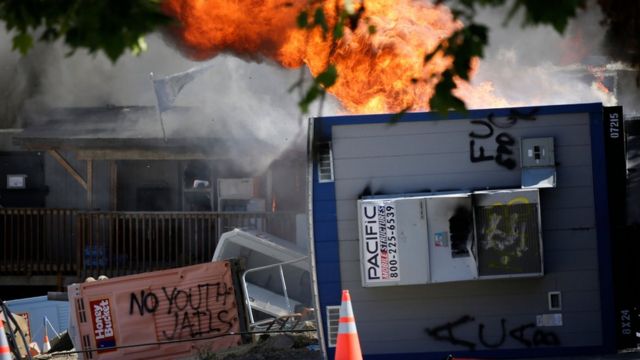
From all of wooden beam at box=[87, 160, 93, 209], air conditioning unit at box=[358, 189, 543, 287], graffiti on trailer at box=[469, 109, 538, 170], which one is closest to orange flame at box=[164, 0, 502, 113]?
graffiti on trailer at box=[469, 109, 538, 170]

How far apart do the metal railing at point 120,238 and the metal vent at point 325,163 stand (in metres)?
7.77

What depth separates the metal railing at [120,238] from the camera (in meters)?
18.4

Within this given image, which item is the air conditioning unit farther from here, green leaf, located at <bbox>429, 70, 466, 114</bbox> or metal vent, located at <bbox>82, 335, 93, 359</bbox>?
green leaf, located at <bbox>429, 70, 466, 114</bbox>

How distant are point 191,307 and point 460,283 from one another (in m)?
3.46

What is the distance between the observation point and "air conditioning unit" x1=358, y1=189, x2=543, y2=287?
995cm

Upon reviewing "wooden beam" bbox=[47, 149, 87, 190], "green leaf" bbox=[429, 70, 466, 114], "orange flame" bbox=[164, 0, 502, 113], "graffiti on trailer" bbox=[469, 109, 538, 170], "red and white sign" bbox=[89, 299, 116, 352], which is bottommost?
"red and white sign" bbox=[89, 299, 116, 352]

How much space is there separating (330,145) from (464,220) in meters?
1.51

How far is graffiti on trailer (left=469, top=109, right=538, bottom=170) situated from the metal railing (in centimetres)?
813

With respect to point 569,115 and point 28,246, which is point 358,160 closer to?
point 569,115

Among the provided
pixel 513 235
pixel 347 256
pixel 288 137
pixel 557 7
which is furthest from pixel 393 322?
pixel 288 137

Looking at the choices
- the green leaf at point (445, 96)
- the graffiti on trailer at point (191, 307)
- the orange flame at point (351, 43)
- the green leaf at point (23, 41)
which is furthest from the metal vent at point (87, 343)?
the green leaf at point (445, 96)

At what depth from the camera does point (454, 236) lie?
9.98m

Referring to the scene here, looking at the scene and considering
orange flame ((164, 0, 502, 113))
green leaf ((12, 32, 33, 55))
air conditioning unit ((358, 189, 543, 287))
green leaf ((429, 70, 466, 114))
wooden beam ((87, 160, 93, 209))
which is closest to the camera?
green leaf ((429, 70, 466, 114))

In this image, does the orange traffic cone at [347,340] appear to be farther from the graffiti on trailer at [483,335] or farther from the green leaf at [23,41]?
the green leaf at [23,41]
